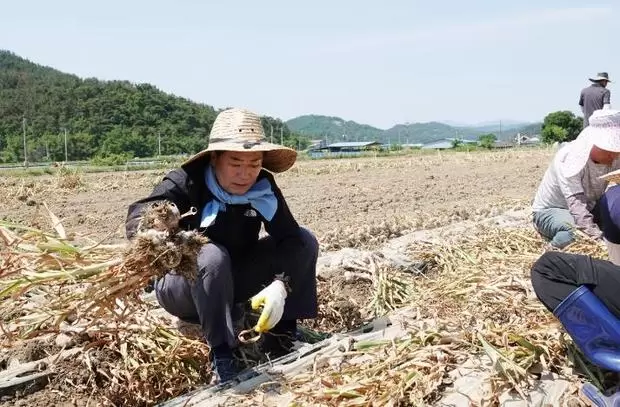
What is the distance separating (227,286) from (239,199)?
39cm

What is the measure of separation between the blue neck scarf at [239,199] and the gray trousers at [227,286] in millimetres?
156

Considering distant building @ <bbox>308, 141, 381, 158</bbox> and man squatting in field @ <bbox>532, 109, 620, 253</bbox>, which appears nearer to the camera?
man squatting in field @ <bbox>532, 109, 620, 253</bbox>

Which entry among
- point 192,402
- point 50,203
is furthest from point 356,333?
point 50,203

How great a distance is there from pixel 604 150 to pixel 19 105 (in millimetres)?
53131

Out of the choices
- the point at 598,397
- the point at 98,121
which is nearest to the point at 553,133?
the point at 98,121

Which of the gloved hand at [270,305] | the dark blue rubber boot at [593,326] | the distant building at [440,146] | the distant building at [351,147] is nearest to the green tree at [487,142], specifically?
the distant building at [440,146]

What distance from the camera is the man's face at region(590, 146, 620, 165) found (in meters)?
3.30

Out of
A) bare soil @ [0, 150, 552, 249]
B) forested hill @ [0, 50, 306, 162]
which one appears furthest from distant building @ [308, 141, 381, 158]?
bare soil @ [0, 150, 552, 249]

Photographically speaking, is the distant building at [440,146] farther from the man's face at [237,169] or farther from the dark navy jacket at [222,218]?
the man's face at [237,169]

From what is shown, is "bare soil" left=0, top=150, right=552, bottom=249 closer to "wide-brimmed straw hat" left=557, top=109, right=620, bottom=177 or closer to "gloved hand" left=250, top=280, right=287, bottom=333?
"wide-brimmed straw hat" left=557, top=109, right=620, bottom=177

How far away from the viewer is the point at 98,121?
46.3 metres

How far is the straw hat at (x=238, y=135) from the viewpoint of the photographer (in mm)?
2578

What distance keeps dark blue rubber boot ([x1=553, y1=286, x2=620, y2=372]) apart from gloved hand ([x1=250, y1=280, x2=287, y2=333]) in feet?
3.22

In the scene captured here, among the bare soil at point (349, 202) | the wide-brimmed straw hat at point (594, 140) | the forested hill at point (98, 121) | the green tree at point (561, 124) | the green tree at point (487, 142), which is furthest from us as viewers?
the green tree at point (561, 124)
